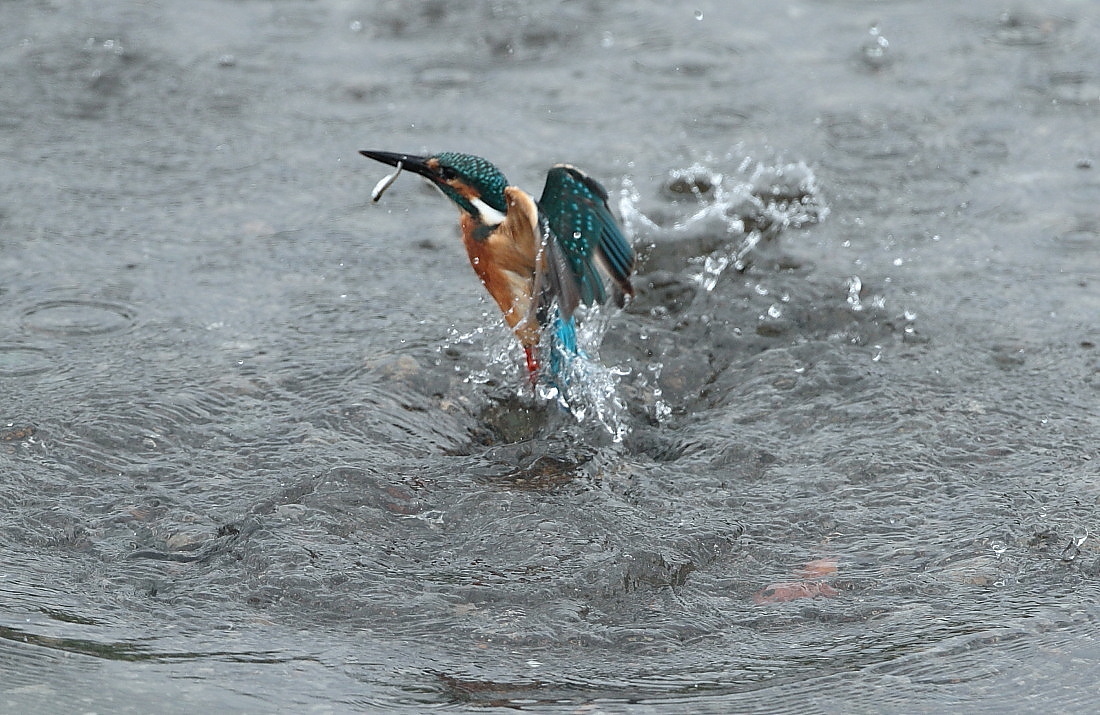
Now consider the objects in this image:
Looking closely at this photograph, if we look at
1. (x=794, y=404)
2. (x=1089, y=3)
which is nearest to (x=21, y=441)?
(x=794, y=404)

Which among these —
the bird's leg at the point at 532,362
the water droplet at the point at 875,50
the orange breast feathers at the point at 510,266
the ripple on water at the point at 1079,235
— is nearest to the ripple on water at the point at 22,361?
the orange breast feathers at the point at 510,266

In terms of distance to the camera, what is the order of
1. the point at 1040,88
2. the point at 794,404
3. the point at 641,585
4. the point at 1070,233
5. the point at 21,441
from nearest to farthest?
1. the point at 641,585
2. the point at 21,441
3. the point at 794,404
4. the point at 1070,233
5. the point at 1040,88

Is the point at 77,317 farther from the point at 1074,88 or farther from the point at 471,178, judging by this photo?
the point at 1074,88

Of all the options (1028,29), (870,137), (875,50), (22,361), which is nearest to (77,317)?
(22,361)

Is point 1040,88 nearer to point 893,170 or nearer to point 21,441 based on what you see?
point 893,170

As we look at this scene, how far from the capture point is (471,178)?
4457 mm

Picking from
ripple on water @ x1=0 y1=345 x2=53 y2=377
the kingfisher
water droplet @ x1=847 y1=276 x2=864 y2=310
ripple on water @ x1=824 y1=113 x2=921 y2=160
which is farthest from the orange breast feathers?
ripple on water @ x1=824 y1=113 x2=921 y2=160

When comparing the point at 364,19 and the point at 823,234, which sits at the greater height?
the point at 364,19

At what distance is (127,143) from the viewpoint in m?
6.04

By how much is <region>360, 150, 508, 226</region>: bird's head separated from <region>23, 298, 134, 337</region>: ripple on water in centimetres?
→ 106

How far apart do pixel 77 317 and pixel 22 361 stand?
0.35 m

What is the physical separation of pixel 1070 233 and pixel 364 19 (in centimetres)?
376

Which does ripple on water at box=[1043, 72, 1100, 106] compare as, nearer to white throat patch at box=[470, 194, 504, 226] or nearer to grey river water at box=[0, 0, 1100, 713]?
grey river water at box=[0, 0, 1100, 713]

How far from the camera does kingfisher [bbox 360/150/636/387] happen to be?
439 cm
